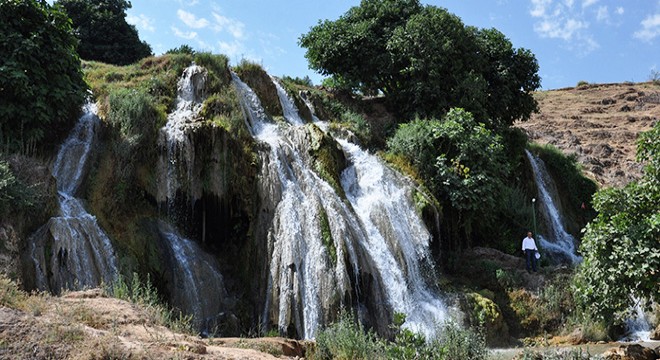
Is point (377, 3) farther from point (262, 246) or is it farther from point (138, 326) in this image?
point (138, 326)

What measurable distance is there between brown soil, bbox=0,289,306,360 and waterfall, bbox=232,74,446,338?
16.8ft

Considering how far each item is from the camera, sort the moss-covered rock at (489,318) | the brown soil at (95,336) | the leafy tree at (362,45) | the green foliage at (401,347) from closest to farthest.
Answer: the brown soil at (95,336)
the green foliage at (401,347)
the moss-covered rock at (489,318)
the leafy tree at (362,45)

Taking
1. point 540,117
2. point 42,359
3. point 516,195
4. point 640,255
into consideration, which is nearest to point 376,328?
point 640,255

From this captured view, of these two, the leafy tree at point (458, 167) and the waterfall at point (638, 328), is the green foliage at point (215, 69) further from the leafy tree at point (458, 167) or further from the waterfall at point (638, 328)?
the waterfall at point (638, 328)

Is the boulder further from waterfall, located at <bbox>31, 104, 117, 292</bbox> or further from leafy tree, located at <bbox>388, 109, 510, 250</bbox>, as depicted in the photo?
waterfall, located at <bbox>31, 104, 117, 292</bbox>

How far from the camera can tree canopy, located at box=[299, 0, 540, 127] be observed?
20578 millimetres

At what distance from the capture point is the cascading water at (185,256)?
10.8m

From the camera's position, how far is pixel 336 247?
11938 millimetres

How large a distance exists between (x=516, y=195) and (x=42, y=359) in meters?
17.6

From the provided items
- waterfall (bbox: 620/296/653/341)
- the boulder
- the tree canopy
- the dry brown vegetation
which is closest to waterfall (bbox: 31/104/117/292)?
the dry brown vegetation

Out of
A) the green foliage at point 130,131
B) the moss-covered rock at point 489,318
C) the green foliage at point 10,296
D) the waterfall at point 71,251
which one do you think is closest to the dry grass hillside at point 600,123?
the moss-covered rock at point 489,318

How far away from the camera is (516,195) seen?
19.9 meters

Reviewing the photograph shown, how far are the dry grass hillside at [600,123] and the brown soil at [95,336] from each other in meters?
26.6

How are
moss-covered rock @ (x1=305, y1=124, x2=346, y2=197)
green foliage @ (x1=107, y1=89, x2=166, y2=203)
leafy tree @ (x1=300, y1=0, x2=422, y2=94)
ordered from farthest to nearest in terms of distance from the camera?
leafy tree @ (x1=300, y1=0, x2=422, y2=94) < moss-covered rock @ (x1=305, y1=124, x2=346, y2=197) < green foliage @ (x1=107, y1=89, x2=166, y2=203)
